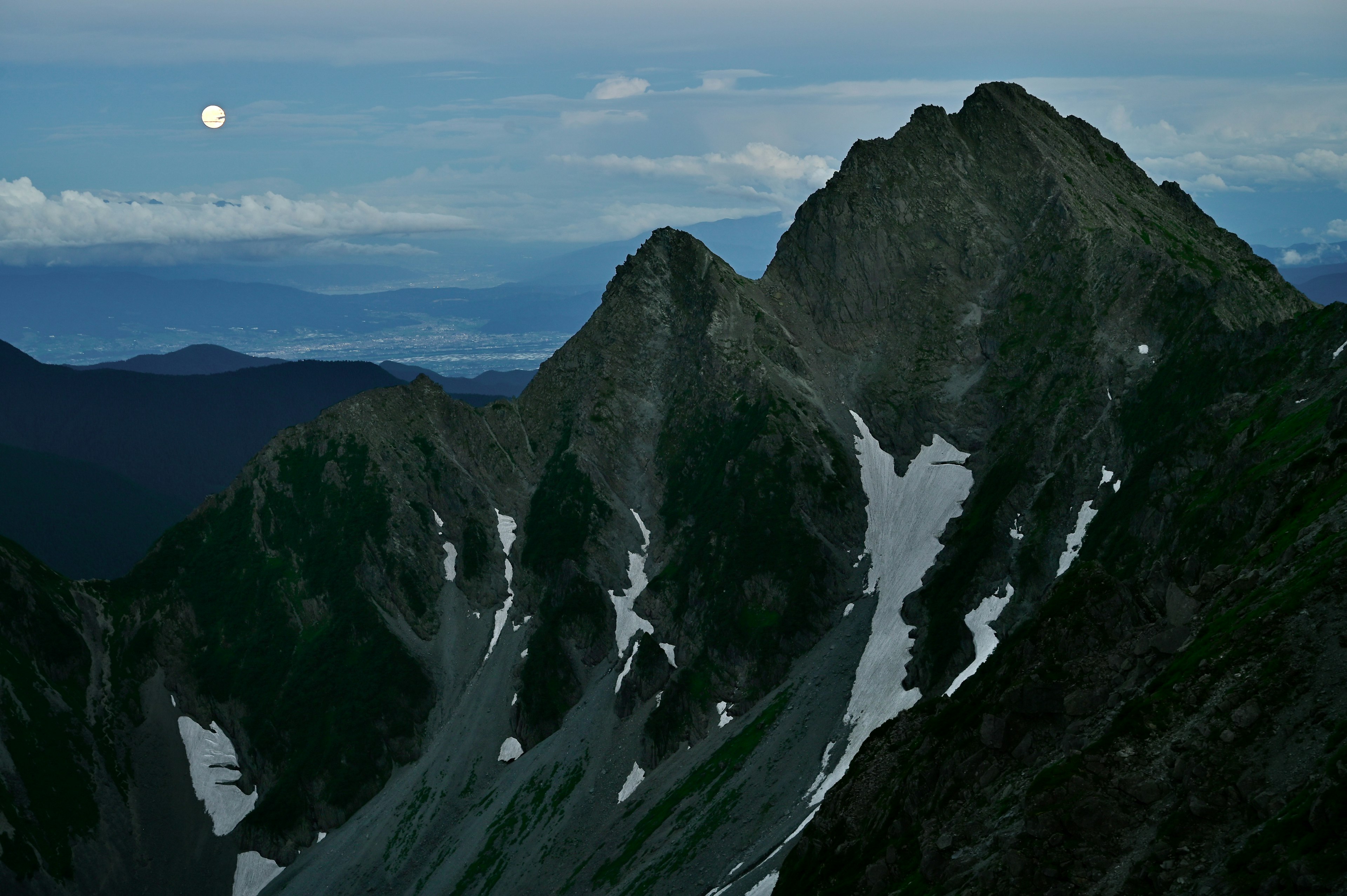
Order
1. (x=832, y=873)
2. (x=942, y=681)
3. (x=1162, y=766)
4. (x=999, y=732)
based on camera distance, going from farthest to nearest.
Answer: (x=942, y=681), (x=832, y=873), (x=999, y=732), (x=1162, y=766)

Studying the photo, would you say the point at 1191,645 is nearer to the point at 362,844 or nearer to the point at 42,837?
the point at 362,844

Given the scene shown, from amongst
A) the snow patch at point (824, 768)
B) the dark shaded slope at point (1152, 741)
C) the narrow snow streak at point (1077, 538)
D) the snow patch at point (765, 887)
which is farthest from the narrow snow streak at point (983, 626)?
the snow patch at point (765, 887)

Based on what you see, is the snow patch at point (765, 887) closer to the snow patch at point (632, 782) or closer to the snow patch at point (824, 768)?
the snow patch at point (824, 768)

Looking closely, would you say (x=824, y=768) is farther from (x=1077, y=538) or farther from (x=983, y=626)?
(x=1077, y=538)

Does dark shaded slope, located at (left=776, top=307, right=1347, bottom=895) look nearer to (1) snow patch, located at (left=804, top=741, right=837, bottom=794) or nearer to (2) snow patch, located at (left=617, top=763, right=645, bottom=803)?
(1) snow patch, located at (left=804, top=741, right=837, bottom=794)

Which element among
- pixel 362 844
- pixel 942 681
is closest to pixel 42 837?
pixel 362 844

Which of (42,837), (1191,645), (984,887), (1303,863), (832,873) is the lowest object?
(42,837)

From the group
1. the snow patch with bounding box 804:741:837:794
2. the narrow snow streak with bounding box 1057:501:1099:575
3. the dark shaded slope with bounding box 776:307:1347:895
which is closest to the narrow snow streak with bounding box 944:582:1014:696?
the narrow snow streak with bounding box 1057:501:1099:575
